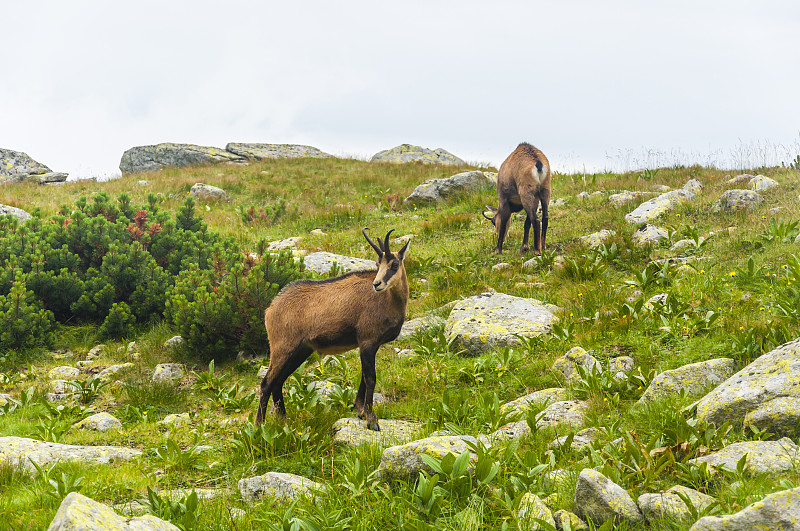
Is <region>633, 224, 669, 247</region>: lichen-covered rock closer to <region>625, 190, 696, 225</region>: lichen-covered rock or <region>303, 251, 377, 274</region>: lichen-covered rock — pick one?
<region>625, 190, 696, 225</region>: lichen-covered rock

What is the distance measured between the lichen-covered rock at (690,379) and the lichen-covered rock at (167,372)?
263 inches

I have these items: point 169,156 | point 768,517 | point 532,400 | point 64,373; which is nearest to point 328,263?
point 64,373

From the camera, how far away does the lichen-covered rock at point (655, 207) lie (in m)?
14.1

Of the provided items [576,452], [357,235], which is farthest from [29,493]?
[357,235]

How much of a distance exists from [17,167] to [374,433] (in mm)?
36321

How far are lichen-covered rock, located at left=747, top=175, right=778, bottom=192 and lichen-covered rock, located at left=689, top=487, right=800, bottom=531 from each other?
14.1 m

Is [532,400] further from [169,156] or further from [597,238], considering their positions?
[169,156]

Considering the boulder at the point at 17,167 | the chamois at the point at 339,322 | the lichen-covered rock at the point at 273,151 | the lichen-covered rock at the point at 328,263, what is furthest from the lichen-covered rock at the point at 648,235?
the boulder at the point at 17,167

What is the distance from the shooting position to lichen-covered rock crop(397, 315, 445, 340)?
9453mm

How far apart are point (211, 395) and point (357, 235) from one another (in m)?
9.19

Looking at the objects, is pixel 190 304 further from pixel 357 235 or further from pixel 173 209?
pixel 173 209

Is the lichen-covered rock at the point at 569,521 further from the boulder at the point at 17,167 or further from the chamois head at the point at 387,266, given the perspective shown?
the boulder at the point at 17,167

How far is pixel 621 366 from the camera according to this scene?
691cm

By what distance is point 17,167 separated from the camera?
3397 centimetres
